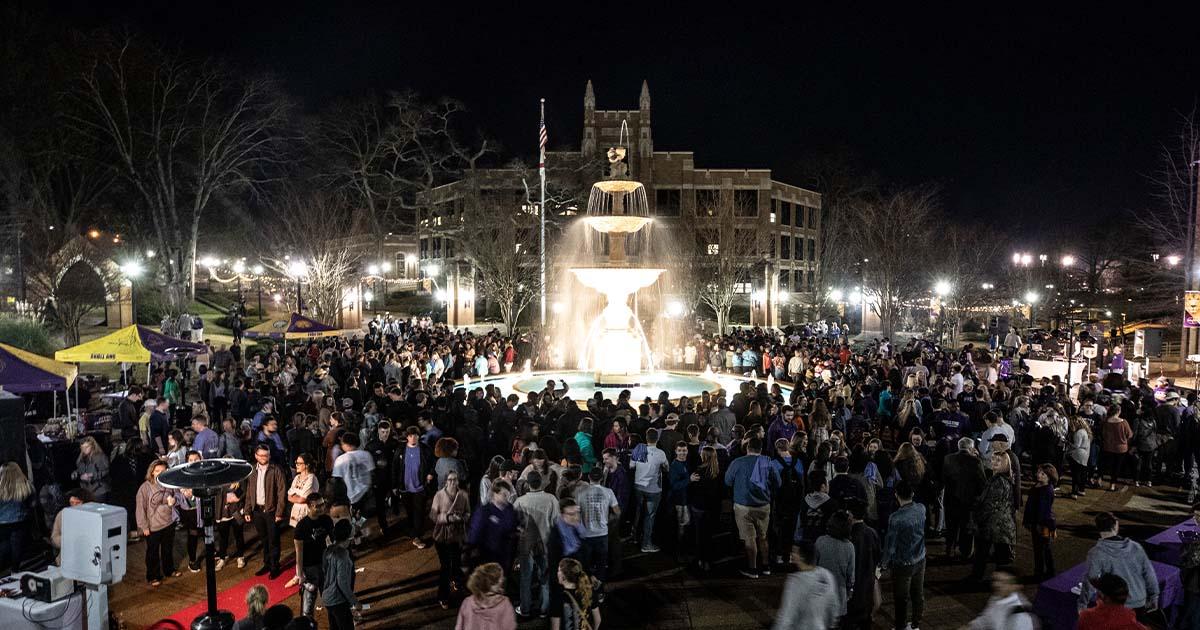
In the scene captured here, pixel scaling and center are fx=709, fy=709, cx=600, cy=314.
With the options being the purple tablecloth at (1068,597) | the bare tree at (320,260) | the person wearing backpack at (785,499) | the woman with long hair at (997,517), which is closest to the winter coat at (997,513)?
the woman with long hair at (997,517)

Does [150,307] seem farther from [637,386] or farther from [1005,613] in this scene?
[1005,613]

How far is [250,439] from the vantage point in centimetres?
1080

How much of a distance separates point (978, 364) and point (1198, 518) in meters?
17.5

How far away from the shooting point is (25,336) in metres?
20.9

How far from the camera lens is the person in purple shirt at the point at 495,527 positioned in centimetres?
689

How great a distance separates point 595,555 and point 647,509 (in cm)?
195

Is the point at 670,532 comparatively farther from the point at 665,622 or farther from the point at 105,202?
the point at 105,202

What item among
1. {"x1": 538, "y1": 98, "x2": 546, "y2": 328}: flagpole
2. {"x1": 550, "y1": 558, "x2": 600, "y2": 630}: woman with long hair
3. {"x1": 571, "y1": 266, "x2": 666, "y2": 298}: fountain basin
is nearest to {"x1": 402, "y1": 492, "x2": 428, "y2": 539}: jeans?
{"x1": 550, "y1": 558, "x2": 600, "y2": 630}: woman with long hair

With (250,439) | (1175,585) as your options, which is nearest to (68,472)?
(250,439)

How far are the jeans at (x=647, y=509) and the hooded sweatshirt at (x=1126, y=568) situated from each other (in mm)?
4495

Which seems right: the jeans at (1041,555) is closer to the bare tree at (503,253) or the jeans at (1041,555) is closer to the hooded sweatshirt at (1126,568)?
the hooded sweatshirt at (1126,568)

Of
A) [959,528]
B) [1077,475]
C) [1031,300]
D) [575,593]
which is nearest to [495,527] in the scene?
[575,593]

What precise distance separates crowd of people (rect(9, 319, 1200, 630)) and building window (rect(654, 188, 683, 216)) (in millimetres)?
42987

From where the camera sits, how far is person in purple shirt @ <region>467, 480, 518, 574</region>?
6.89 m
